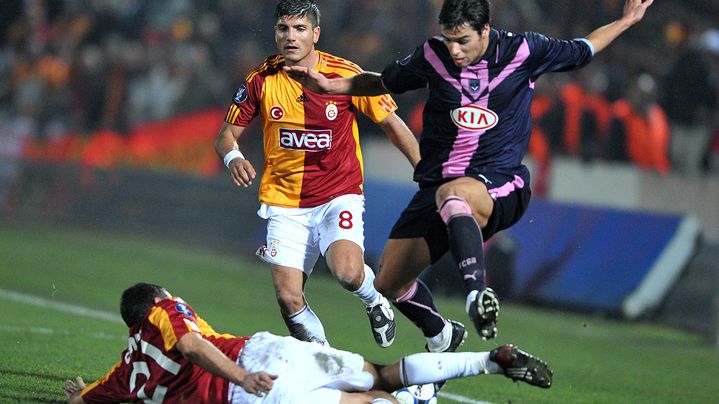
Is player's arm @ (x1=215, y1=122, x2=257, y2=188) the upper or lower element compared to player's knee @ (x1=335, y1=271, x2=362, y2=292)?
upper

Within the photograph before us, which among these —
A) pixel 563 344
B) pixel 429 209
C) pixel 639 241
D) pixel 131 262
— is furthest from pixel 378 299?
pixel 131 262

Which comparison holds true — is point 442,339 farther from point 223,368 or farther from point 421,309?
point 223,368

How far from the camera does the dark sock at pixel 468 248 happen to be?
5793mm

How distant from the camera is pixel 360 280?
7.21m

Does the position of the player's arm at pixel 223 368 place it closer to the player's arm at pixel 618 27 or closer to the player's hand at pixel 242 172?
the player's hand at pixel 242 172

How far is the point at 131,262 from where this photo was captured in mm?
14508

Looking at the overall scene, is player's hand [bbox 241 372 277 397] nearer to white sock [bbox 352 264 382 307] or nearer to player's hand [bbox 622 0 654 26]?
white sock [bbox 352 264 382 307]

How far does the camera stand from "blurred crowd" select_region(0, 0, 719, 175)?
44.2ft

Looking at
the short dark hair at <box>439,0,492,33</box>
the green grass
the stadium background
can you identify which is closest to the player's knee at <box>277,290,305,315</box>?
the green grass

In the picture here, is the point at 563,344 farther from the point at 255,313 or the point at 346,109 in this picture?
the point at 346,109

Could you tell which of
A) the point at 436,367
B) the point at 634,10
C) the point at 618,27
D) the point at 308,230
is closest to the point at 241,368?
the point at 436,367

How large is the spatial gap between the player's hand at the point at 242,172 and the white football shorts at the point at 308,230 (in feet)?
1.96

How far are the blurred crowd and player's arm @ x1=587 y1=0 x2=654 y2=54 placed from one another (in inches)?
268

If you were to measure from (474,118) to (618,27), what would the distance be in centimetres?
104
